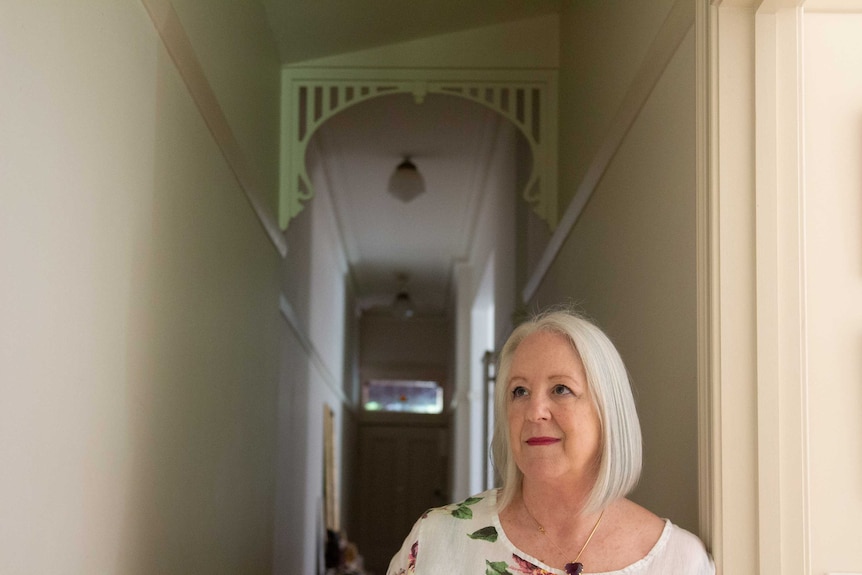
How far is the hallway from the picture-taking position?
189cm

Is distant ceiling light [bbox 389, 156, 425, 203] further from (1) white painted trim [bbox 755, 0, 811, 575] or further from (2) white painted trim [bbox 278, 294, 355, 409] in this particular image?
(1) white painted trim [bbox 755, 0, 811, 575]

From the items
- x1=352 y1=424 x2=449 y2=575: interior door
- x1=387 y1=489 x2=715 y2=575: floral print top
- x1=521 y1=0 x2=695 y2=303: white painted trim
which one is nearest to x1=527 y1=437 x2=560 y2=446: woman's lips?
x1=387 y1=489 x2=715 y2=575: floral print top

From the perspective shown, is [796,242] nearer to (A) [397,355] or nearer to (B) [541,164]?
(B) [541,164]

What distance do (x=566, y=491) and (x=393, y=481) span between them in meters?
12.7

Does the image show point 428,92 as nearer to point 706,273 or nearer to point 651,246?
point 651,246

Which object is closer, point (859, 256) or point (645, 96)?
point (859, 256)

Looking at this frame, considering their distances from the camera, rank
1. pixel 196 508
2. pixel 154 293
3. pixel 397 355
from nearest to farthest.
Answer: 1. pixel 154 293
2. pixel 196 508
3. pixel 397 355

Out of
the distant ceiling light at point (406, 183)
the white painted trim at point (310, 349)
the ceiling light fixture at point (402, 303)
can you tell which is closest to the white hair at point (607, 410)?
the white painted trim at point (310, 349)

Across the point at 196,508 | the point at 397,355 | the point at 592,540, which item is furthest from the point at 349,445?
the point at 592,540

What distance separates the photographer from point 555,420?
7.07 feet

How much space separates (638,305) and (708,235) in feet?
2.60

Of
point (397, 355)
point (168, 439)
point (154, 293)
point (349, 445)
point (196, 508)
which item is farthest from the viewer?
point (397, 355)

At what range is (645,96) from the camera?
9.66 ft

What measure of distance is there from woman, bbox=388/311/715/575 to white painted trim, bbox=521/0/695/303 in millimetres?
831
